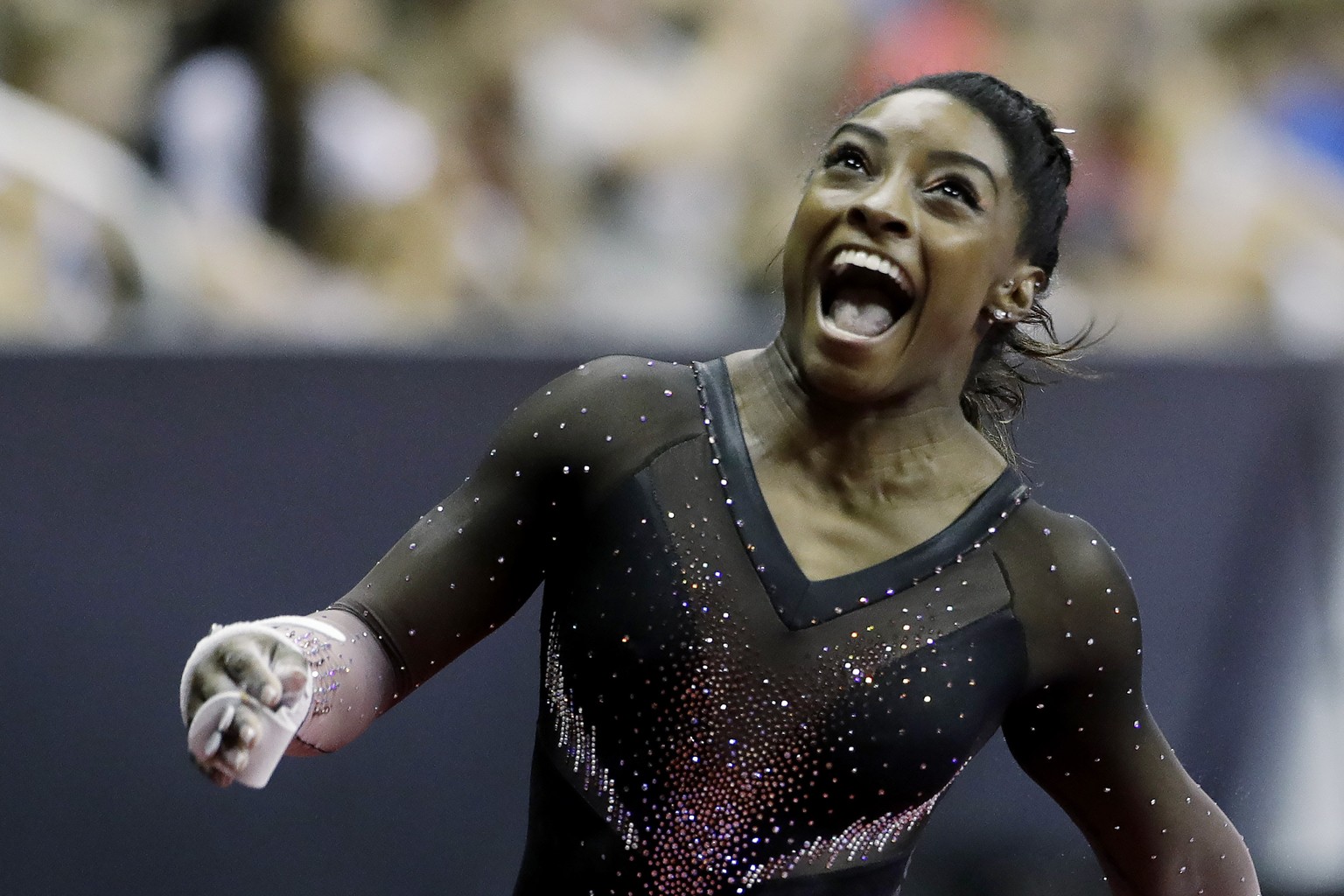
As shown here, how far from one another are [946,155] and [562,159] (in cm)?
184

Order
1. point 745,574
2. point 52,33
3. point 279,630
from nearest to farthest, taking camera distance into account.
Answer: point 279,630, point 745,574, point 52,33

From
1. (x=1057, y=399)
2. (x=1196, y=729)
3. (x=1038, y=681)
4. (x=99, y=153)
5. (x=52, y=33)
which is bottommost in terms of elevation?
(x=1196, y=729)

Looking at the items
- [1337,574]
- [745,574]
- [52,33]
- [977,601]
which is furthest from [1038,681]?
[52,33]

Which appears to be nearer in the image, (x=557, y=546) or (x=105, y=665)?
(x=557, y=546)

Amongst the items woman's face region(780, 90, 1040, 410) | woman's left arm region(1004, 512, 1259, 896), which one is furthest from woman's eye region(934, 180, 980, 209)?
woman's left arm region(1004, 512, 1259, 896)

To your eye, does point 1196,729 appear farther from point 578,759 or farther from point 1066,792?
point 578,759

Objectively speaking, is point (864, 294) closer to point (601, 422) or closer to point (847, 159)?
point (847, 159)

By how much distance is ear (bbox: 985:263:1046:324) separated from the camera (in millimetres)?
1510

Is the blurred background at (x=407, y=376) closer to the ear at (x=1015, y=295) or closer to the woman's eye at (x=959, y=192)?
the ear at (x=1015, y=295)

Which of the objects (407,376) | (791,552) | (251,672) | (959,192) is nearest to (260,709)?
(251,672)

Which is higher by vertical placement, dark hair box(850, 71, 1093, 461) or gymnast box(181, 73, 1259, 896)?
dark hair box(850, 71, 1093, 461)

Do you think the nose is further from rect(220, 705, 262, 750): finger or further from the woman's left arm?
rect(220, 705, 262, 750): finger

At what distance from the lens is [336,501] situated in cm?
243

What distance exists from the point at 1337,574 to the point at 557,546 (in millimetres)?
1630
